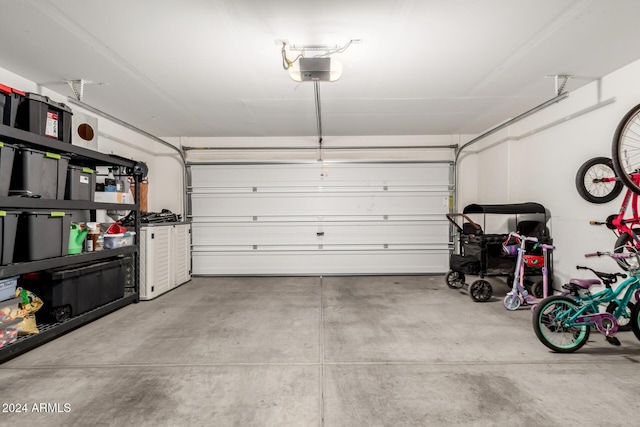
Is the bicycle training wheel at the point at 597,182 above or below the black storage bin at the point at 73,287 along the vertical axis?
above

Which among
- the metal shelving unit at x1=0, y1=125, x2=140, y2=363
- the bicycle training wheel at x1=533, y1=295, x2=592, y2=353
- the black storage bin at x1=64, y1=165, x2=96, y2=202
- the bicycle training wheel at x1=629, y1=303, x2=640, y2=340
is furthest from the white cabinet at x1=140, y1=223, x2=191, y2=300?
the bicycle training wheel at x1=629, y1=303, x2=640, y2=340

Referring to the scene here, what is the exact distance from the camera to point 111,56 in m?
2.90

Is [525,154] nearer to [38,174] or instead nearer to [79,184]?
[79,184]

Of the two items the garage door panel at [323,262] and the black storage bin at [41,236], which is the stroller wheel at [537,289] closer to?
the garage door panel at [323,262]

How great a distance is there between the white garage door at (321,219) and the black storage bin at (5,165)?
3573 millimetres

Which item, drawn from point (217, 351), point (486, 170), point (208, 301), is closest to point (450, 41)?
point (217, 351)

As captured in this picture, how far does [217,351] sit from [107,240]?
7.11 ft

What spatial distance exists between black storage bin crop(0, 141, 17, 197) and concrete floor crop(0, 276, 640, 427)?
1404mm

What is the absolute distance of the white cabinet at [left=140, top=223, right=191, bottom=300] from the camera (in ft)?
14.0

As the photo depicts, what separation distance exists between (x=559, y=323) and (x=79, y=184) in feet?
15.6

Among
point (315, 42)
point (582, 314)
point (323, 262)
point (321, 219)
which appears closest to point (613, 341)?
point (582, 314)

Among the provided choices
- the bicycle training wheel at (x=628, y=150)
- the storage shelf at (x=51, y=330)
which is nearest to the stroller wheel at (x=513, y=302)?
the bicycle training wheel at (x=628, y=150)

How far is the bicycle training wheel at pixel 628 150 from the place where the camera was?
2658 mm

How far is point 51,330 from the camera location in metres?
2.74
